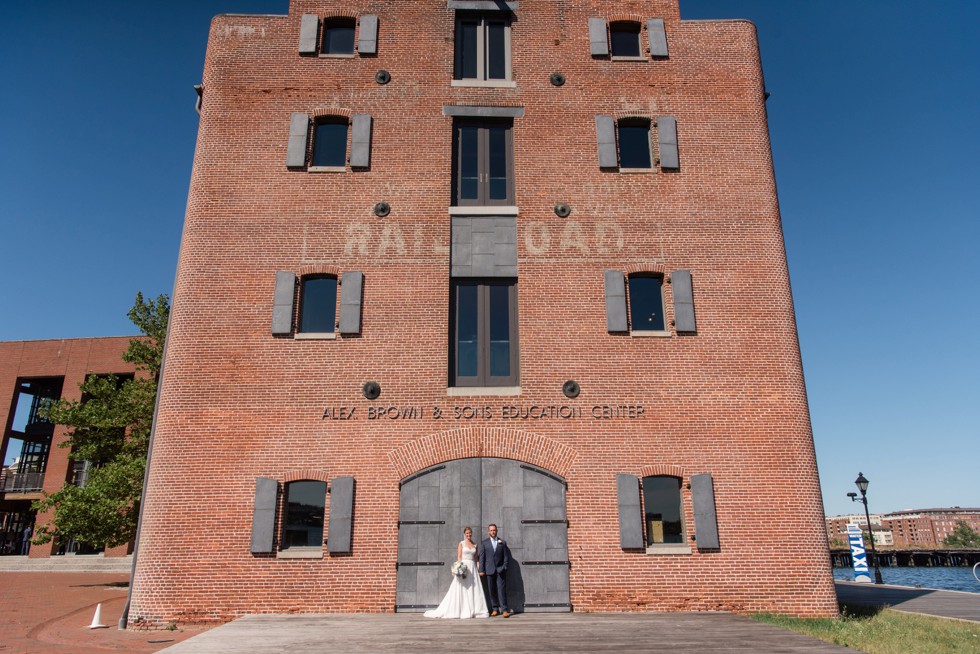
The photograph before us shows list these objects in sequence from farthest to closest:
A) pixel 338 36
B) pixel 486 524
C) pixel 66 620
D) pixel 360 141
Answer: pixel 338 36 < pixel 360 141 < pixel 66 620 < pixel 486 524

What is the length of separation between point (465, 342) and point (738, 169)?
7906 millimetres

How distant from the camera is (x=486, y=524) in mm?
12922

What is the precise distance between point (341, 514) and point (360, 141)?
28.3 feet

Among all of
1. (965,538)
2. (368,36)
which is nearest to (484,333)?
(368,36)

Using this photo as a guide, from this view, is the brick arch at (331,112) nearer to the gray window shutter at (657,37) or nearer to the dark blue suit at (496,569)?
the gray window shutter at (657,37)

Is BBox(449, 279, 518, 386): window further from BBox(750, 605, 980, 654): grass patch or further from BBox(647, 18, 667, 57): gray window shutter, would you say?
BBox(647, 18, 667, 57): gray window shutter

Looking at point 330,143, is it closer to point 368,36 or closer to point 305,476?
point 368,36

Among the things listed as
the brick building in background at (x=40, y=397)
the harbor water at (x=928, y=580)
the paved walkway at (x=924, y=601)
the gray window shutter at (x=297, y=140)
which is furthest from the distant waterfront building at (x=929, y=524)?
the gray window shutter at (x=297, y=140)

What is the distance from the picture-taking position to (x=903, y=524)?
18812 centimetres

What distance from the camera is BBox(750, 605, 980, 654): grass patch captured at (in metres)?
9.52

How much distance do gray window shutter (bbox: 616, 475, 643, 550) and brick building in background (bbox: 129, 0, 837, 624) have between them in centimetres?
7

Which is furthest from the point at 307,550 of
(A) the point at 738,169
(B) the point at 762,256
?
(A) the point at 738,169

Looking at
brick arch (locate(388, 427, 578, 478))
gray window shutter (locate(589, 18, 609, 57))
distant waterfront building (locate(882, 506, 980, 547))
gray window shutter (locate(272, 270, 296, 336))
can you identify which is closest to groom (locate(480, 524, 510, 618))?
brick arch (locate(388, 427, 578, 478))

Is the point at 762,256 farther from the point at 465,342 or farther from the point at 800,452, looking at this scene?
the point at 465,342
